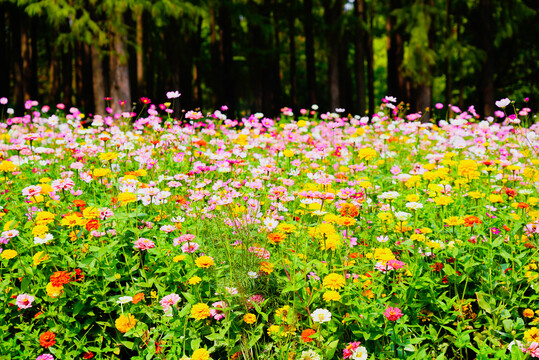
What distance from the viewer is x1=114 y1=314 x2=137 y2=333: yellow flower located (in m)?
2.36

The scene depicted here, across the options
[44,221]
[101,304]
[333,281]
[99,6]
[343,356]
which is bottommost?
[343,356]

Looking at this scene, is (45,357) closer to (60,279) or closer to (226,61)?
(60,279)

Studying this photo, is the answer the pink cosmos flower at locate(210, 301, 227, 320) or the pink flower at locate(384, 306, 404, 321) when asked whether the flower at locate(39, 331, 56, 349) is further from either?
the pink flower at locate(384, 306, 404, 321)

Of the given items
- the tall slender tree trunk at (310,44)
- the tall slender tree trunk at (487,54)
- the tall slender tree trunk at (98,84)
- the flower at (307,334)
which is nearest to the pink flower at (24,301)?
the flower at (307,334)

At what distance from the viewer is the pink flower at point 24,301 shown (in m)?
2.47

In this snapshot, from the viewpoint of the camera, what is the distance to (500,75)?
59.0 feet

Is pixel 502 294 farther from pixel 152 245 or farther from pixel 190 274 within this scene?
pixel 152 245

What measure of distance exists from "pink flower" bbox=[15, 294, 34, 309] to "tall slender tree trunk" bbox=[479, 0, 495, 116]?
40.1 ft

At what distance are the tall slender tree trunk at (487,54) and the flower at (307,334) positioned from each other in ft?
37.9

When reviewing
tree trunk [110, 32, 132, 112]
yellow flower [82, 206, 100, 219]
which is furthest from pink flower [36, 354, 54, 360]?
tree trunk [110, 32, 132, 112]

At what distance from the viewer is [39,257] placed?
261cm

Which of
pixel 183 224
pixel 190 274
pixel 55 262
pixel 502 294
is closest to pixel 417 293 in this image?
pixel 502 294

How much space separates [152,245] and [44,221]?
69 cm

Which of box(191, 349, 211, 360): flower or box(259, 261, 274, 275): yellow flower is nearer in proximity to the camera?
box(191, 349, 211, 360): flower
